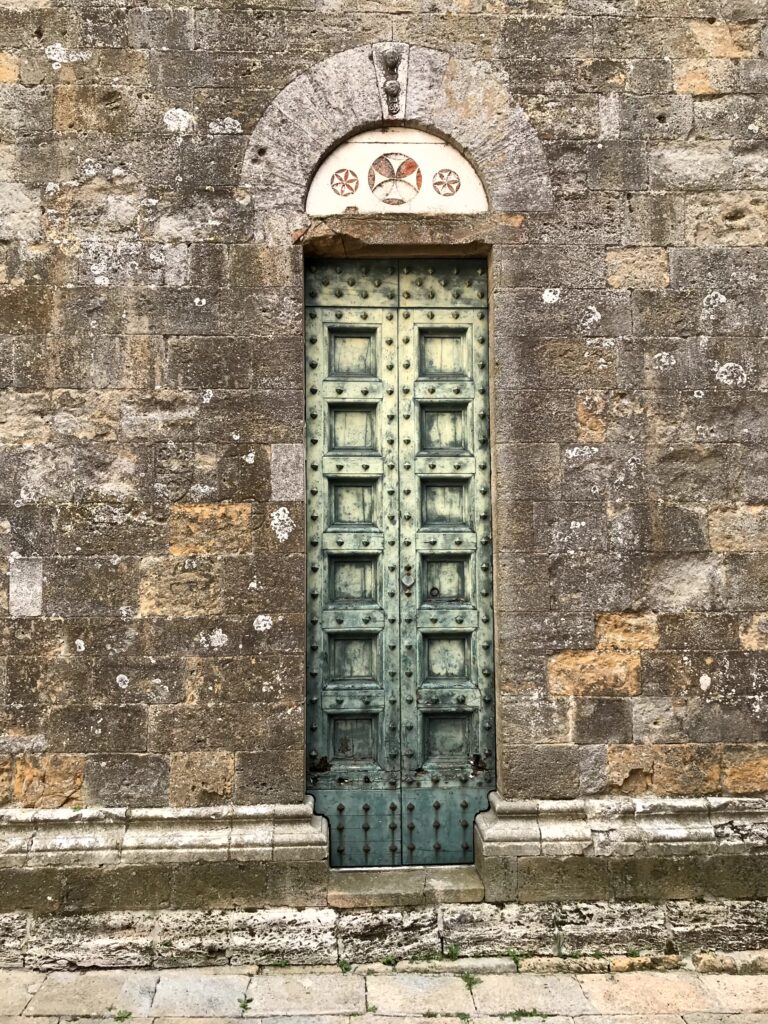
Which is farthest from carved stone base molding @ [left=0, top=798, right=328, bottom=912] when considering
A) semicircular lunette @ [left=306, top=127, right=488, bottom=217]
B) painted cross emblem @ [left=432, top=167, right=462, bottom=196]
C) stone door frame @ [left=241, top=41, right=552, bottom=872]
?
painted cross emblem @ [left=432, top=167, right=462, bottom=196]

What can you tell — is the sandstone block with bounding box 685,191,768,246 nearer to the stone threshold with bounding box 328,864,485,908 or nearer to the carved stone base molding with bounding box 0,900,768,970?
the carved stone base molding with bounding box 0,900,768,970

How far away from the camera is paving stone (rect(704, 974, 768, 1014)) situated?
371cm

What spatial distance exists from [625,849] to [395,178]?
3.36m

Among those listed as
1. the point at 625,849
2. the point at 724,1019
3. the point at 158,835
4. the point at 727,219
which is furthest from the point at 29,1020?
the point at 727,219

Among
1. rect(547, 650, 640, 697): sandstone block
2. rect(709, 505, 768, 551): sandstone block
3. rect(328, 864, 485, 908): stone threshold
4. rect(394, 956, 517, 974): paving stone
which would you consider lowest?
rect(394, 956, 517, 974): paving stone

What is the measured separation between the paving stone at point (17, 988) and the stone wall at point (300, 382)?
0.71 metres

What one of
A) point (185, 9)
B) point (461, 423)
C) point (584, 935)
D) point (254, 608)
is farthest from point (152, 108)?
point (584, 935)

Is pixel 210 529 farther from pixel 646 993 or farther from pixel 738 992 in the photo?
pixel 738 992

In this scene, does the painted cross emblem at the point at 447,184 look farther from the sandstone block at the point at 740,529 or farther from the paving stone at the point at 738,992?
the paving stone at the point at 738,992

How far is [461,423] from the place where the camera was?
4504mm

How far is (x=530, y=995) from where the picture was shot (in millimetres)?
3771

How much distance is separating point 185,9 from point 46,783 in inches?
145

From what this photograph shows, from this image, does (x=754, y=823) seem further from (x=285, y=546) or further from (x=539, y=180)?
(x=539, y=180)

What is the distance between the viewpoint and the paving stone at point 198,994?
12.0ft
